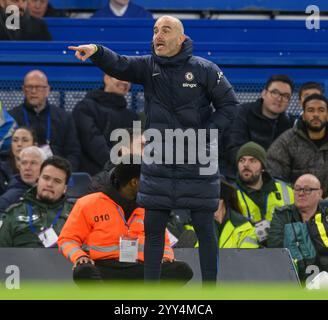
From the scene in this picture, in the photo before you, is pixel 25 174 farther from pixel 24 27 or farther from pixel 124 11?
pixel 124 11

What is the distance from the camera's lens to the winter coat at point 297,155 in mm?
10477

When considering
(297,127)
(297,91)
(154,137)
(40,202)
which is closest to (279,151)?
(297,127)

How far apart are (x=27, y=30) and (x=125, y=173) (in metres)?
4.42

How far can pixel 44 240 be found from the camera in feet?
30.7

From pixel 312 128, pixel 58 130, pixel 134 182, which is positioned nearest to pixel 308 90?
pixel 312 128

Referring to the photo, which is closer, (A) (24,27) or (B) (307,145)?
(B) (307,145)

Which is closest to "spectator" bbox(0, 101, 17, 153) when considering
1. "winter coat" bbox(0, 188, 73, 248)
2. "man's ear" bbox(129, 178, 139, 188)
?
"winter coat" bbox(0, 188, 73, 248)

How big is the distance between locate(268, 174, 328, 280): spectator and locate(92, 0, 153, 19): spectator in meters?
3.73

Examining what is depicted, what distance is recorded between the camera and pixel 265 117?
10836 millimetres

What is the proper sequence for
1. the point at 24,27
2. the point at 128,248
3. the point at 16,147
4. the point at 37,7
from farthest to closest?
the point at 37,7 < the point at 24,27 < the point at 16,147 < the point at 128,248

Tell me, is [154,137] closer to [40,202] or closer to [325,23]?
[40,202]

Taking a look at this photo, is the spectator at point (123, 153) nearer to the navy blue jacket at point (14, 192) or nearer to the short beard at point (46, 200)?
the short beard at point (46, 200)

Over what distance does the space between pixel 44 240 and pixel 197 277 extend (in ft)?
5.36

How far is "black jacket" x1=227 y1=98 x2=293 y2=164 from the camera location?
35.4ft
